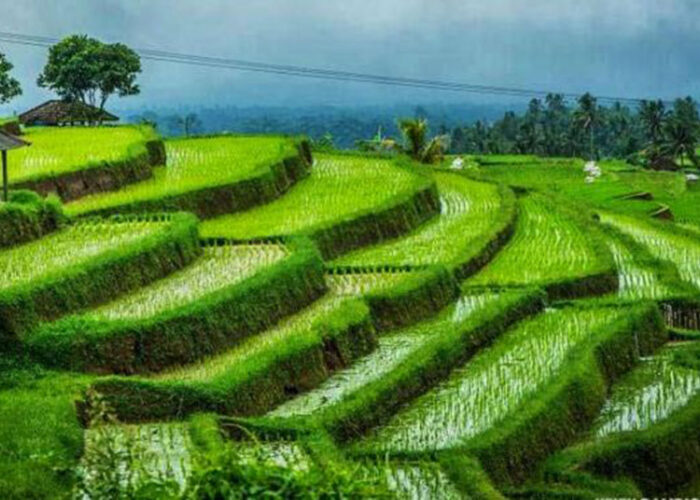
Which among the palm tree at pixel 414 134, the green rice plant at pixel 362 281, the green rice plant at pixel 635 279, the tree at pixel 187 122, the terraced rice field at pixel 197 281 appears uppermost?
the terraced rice field at pixel 197 281

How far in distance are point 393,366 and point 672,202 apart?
23264mm

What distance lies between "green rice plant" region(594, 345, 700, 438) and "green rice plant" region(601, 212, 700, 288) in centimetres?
421

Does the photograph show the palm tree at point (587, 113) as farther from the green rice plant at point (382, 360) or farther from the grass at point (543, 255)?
the green rice plant at point (382, 360)

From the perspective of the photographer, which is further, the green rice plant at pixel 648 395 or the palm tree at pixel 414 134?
the palm tree at pixel 414 134

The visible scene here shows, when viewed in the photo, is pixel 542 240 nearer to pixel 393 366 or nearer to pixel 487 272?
pixel 487 272

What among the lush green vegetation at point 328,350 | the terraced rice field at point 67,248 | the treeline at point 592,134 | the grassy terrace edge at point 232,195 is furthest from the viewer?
the treeline at point 592,134

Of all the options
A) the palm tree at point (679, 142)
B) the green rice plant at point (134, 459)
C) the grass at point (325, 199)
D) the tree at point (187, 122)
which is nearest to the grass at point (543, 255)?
the grass at point (325, 199)

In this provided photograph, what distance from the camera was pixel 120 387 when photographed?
443 inches

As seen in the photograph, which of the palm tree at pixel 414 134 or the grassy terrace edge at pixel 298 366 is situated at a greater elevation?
the grassy terrace edge at pixel 298 366

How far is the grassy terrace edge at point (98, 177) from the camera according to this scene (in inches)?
748

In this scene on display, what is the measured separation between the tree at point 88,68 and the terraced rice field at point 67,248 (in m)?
24.6

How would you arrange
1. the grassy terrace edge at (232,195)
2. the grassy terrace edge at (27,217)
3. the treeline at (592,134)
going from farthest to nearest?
the treeline at (592,134)
the grassy terrace edge at (232,195)
the grassy terrace edge at (27,217)

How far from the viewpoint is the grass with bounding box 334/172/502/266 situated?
716 inches

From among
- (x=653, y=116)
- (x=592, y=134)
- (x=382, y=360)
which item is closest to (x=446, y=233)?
(x=382, y=360)
